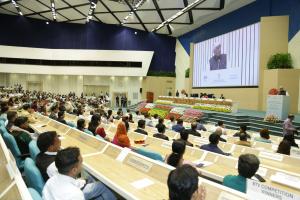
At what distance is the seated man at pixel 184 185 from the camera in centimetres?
154

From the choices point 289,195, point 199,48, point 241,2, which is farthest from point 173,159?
point 199,48

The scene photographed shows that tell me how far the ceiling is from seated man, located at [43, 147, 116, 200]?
56.9ft

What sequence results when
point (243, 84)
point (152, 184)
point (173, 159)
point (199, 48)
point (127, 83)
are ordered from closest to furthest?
point (152, 184)
point (173, 159)
point (243, 84)
point (199, 48)
point (127, 83)

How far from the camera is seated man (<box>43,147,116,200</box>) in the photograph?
6.54 feet

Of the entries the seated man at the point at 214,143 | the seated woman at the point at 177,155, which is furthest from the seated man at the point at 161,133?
the seated woman at the point at 177,155

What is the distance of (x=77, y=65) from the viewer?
2645 cm

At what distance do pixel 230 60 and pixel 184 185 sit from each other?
17530 millimetres

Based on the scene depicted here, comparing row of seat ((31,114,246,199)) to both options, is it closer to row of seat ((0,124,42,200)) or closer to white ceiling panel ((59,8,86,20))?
row of seat ((0,124,42,200))

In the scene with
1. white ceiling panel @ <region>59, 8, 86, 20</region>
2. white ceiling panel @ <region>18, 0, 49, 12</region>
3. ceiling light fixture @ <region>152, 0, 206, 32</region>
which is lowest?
ceiling light fixture @ <region>152, 0, 206, 32</region>

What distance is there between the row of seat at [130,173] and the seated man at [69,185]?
121 millimetres

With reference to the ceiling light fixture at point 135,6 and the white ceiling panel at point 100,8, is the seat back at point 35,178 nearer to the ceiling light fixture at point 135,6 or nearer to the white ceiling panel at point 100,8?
the ceiling light fixture at point 135,6

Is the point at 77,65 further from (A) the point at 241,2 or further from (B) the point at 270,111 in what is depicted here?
(B) the point at 270,111

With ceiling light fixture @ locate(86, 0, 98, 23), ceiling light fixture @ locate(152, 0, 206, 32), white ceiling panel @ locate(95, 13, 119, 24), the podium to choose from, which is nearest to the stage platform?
the podium

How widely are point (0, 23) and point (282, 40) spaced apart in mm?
24584
